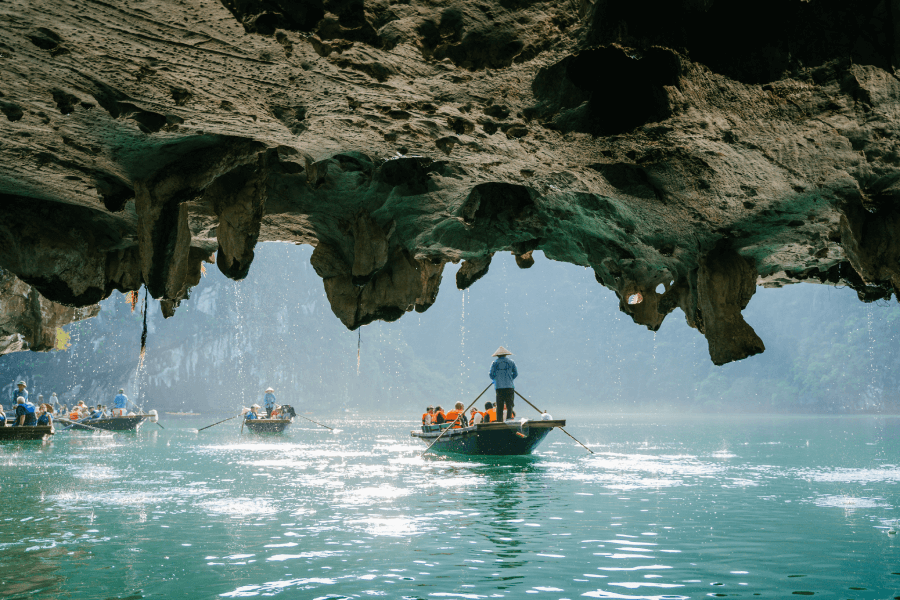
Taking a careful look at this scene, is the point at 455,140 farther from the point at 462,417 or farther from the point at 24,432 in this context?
the point at 24,432

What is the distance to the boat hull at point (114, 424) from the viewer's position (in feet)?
95.5

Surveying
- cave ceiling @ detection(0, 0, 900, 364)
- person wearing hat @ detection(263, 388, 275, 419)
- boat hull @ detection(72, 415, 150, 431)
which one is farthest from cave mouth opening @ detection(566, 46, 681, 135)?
boat hull @ detection(72, 415, 150, 431)

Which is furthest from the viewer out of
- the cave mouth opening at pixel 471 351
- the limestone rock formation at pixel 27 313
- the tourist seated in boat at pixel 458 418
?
Result: the cave mouth opening at pixel 471 351

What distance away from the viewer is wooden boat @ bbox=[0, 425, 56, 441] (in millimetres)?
22219

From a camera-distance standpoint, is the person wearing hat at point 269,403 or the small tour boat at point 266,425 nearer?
the small tour boat at point 266,425

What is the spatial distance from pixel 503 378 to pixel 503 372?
0.28 metres

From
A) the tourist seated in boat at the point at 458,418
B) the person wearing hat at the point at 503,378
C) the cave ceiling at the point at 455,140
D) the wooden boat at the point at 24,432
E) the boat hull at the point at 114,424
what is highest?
the cave ceiling at the point at 455,140

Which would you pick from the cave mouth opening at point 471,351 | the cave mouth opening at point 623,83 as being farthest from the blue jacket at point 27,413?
the cave mouth opening at point 471,351

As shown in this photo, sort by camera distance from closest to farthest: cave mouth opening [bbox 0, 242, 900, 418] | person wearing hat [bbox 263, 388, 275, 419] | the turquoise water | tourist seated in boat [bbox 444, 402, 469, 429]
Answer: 1. the turquoise water
2. tourist seated in boat [bbox 444, 402, 469, 429]
3. person wearing hat [bbox 263, 388, 275, 419]
4. cave mouth opening [bbox 0, 242, 900, 418]

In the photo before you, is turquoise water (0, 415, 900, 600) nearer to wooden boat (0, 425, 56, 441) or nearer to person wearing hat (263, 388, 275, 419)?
wooden boat (0, 425, 56, 441)

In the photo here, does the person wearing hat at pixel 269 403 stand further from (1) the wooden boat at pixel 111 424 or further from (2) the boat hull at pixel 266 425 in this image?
(1) the wooden boat at pixel 111 424

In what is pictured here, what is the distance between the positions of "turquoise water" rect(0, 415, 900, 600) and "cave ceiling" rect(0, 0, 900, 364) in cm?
264

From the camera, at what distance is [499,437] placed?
700 inches

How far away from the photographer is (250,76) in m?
4.57
